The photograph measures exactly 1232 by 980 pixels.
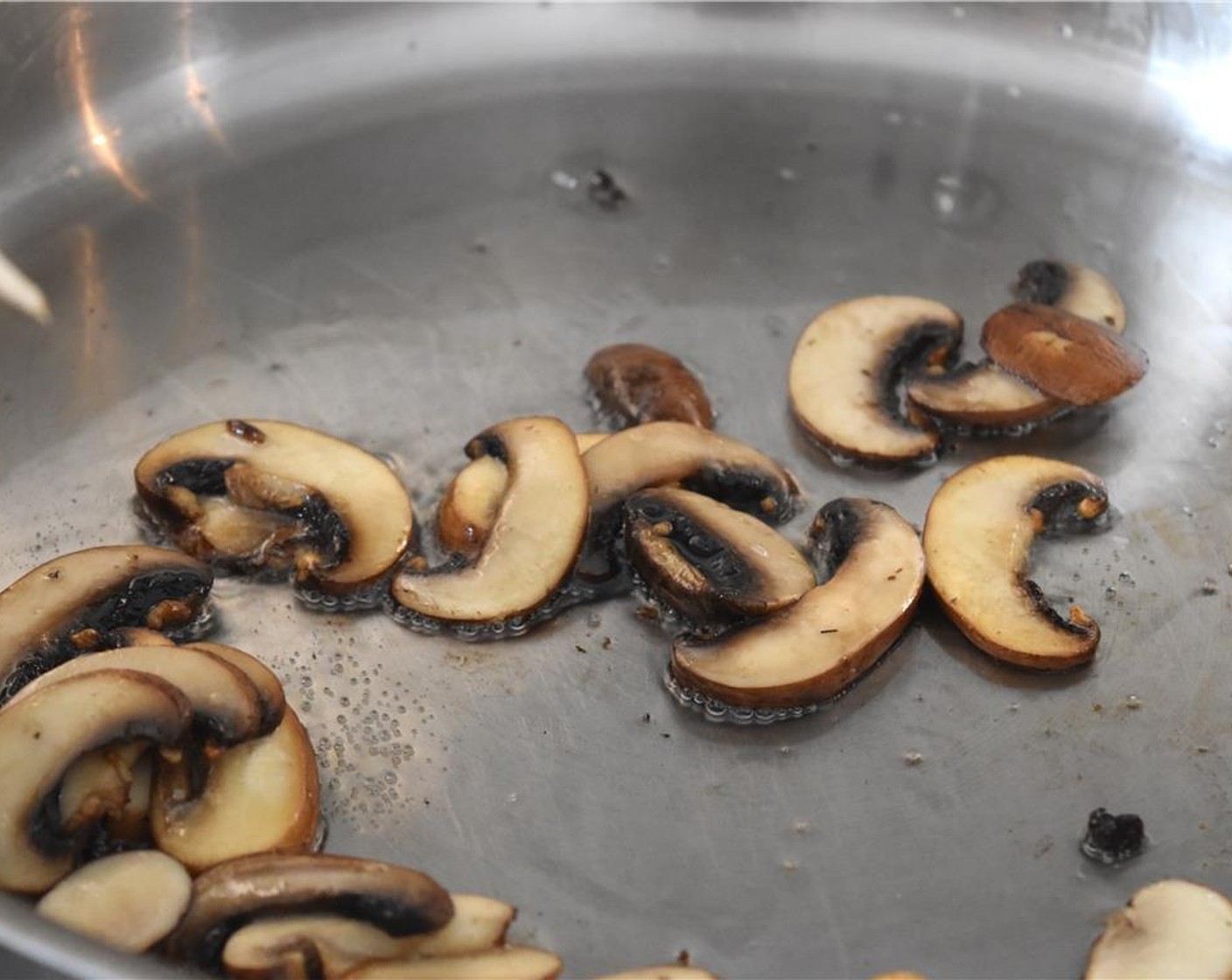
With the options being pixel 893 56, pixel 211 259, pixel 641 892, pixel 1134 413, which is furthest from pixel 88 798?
pixel 893 56

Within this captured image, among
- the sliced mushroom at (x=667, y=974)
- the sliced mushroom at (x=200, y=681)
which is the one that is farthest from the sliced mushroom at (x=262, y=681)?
the sliced mushroom at (x=667, y=974)

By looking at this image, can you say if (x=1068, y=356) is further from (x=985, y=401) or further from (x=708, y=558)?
(x=708, y=558)

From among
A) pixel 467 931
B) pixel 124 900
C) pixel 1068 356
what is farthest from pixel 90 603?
pixel 1068 356

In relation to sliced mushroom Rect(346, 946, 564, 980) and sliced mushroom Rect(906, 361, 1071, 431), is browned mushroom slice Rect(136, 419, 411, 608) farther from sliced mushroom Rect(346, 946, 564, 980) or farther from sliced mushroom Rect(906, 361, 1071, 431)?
sliced mushroom Rect(906, 361, 1071, 431)

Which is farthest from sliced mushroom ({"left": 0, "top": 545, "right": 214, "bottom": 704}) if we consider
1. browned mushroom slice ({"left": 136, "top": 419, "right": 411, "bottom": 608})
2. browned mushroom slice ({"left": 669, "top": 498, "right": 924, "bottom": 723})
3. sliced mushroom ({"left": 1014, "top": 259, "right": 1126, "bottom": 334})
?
sliced mushroom ({"left": 1014, "top": 259, "right": 1126, "bottom": 334})

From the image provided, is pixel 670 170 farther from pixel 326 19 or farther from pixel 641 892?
pixel 641 892

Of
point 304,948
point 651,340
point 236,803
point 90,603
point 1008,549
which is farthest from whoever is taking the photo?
point 651,340
